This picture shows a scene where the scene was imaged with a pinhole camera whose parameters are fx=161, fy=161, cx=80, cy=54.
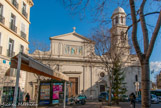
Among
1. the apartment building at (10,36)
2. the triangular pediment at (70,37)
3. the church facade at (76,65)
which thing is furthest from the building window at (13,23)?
the triangular pediment at (70,37)

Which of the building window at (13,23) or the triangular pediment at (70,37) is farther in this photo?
the triangular pediment at (70,37)

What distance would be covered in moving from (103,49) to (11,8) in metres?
11.1

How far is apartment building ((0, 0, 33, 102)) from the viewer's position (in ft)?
51.1

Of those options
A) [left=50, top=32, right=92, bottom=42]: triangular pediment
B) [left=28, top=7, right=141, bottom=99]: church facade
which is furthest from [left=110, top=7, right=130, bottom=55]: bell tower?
[left=50, top=32, right=92, bottom=42]: triangular pediment

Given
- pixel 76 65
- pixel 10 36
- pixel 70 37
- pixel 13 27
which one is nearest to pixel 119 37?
pixel 10 36

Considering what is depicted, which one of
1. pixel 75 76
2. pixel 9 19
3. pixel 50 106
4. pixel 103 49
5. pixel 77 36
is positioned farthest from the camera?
pixel 77 36

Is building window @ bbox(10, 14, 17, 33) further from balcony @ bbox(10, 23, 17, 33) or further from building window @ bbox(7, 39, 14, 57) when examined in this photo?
building window @ bbox(7, 39, 14, 57)

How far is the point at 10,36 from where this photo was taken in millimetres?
17016

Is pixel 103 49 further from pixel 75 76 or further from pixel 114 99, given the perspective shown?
pixel 75 76

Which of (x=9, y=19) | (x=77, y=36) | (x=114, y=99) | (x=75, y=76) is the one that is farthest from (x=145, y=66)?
(x=77, y=36)

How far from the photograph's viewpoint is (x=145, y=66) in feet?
15.2

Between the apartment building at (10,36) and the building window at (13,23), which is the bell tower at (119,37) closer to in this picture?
the apartment building at (10,36)

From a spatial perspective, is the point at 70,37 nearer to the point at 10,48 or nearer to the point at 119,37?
the point at 10,48

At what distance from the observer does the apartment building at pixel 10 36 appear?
15.6m
